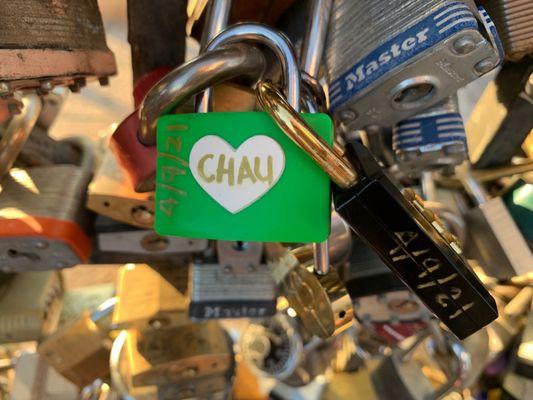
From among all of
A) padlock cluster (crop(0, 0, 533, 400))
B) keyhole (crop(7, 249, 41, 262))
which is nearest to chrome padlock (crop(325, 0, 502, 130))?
padlock cluster (crop(0, 0, 533, 400))

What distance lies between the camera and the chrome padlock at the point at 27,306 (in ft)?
2.34

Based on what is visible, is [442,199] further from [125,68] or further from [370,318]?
[125,68]

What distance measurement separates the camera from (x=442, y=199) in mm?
607

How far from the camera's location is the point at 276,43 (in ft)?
1.13

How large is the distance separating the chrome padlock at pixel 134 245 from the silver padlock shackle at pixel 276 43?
0.78 ft

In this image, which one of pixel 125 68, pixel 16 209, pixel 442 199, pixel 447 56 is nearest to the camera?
pixel 447 56

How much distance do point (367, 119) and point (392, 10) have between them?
83mm

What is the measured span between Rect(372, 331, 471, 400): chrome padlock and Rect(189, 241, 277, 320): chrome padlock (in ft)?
0.99

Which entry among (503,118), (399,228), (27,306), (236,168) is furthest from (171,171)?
(27,306)

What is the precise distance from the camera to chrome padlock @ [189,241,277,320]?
1.77 ft

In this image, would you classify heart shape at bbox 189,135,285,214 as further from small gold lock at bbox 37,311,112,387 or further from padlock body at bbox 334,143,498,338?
small gold lock at bbox 37,311,112,387

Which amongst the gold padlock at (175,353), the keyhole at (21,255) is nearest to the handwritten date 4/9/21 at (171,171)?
the keyhole at (21,255)

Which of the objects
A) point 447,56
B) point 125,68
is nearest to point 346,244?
point 447,56

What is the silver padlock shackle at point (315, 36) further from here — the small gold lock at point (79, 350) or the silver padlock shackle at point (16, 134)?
the small gold lock at point (79, 350)
